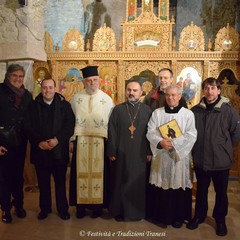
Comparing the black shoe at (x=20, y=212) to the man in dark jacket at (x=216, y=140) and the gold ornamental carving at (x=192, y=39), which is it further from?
the gold ornamental carving at (x=192, y=39)

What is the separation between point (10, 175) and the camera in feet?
12.1

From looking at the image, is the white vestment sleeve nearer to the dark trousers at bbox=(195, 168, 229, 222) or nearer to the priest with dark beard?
the dark trousers at bbox=(195, 168, 229, 222)

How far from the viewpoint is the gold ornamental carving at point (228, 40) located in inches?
219

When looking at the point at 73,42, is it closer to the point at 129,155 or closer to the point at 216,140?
the point at 129,155

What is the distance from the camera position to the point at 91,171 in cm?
383

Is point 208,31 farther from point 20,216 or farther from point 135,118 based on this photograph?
point 20,216

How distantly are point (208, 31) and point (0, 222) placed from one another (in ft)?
27.9

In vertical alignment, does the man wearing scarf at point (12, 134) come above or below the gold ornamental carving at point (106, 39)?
below

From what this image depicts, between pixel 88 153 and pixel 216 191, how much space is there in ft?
5.22

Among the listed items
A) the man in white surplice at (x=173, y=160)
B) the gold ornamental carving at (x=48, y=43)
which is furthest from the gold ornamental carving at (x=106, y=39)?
the man in white surplice at (x=173, y=160)

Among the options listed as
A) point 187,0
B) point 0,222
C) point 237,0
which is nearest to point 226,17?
point 237,0

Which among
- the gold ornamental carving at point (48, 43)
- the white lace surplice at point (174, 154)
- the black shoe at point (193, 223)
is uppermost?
the gold ornamental carving at point (48, 43)

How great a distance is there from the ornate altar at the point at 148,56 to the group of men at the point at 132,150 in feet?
6.41

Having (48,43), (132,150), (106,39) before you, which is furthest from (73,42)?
(132,150)
